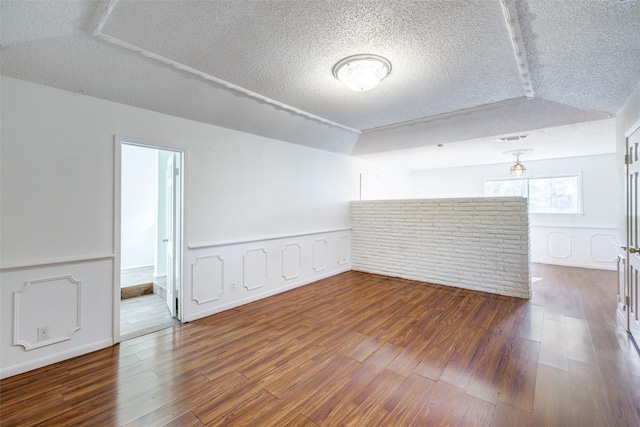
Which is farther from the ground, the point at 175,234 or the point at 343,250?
the point at 175,234

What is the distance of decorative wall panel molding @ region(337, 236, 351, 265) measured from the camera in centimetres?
574

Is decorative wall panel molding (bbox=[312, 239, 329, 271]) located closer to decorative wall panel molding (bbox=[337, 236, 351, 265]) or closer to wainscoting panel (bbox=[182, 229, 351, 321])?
wainscoting panel (bbox=[182, 229, 351, 321])

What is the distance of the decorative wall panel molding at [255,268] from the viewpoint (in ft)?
13.0

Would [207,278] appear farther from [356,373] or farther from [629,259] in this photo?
[629,259]

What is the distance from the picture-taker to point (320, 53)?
7.79 feet

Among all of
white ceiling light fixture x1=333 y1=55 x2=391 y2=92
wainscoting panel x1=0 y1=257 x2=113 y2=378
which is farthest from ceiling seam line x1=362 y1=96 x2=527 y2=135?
wainscoting panel x1=0 y1=257 x2=113 y2=378

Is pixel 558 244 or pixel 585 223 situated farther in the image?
pixel 558 244

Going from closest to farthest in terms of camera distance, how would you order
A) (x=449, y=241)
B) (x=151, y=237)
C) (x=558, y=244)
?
1. (x=449, y=241)
2. (x=151, y=237)
3. (x=558, y=244)

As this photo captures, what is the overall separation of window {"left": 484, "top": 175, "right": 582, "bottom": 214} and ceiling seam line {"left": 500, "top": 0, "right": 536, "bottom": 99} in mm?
4814

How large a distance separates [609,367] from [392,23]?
331 cm

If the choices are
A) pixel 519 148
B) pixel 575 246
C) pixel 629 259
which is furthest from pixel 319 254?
pixel 575 246

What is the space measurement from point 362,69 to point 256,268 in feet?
9.82

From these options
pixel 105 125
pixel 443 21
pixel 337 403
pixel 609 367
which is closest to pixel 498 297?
pixel 609 367

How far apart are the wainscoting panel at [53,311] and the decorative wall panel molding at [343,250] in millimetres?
3896
